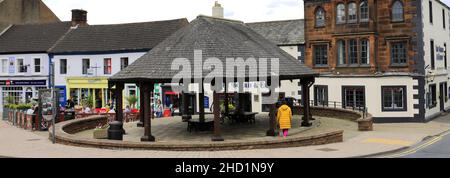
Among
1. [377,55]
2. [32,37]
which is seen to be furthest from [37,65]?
[377,55]

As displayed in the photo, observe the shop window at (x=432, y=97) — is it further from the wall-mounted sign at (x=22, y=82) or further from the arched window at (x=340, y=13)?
the wall-mounted sign at (x=22, y=82)

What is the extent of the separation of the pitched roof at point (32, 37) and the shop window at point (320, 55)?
2509 cm

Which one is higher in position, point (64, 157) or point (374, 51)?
point (374, 51)

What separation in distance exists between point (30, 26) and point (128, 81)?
34.0 meters

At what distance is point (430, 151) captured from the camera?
15.8 metres

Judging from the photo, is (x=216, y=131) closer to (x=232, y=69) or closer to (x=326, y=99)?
(x=232, y=69)

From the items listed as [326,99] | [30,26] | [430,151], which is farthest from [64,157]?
[30,26]

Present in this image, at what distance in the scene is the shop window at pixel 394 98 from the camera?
29.6 meters

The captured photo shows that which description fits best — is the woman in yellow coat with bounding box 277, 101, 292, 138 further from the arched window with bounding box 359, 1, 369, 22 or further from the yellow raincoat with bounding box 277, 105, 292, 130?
the arched window with bounding box 359, 1, 369, 22

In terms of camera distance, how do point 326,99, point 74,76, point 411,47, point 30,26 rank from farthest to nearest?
point 30,26 < point 74,76 < point 326,99 < point 411,47

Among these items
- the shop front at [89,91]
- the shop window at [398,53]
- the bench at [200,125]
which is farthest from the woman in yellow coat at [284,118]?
the shop front at [89,91]

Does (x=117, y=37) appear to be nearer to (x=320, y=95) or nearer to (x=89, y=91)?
(x=89, y=91)

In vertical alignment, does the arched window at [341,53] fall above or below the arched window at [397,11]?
below

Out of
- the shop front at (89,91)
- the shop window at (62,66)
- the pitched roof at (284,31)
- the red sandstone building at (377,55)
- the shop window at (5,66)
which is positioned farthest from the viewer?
the shop window at (5,66)
